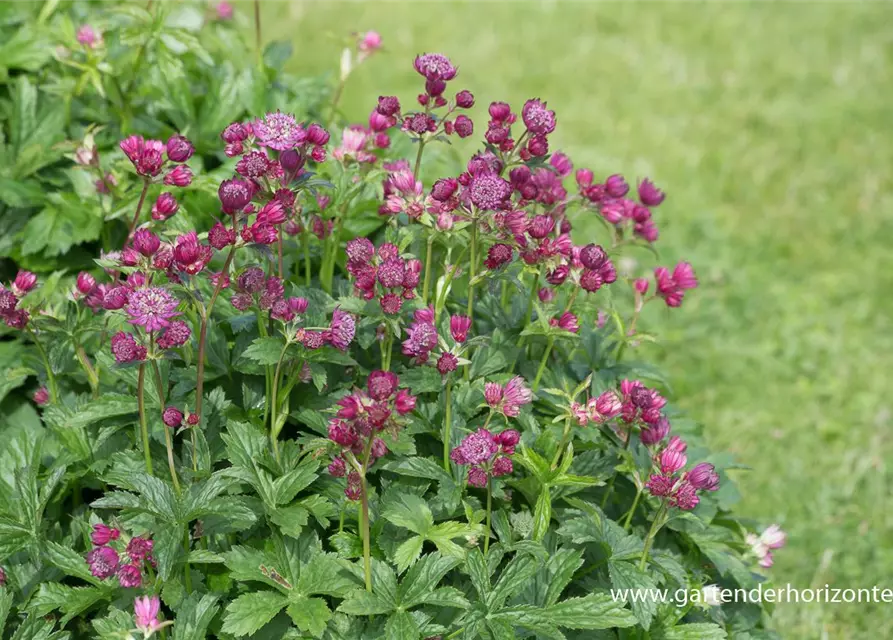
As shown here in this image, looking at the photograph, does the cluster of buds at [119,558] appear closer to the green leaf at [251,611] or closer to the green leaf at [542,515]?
the green leaf at [251,611]

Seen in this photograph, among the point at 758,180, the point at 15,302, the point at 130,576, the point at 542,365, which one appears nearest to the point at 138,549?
the point at 130,576

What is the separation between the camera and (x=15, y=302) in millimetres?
2201

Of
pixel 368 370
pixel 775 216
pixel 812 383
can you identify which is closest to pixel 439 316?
pixel 368 370

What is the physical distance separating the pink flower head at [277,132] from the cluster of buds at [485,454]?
0.68 m

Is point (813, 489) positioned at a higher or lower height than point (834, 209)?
lower

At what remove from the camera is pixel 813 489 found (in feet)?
13.0

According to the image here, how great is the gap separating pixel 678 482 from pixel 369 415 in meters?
0.72

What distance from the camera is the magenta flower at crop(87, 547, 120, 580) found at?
2.01 m

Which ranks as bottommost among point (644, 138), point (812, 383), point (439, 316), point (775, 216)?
point (439, 316)

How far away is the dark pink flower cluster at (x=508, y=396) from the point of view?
7.06 feet

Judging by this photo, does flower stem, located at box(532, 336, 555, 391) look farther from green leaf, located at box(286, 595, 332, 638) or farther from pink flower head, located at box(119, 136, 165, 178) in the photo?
pink flower head, located at box(119, 136, 165, 178)

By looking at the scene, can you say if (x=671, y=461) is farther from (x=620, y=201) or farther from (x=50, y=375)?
(x=50, y=375)

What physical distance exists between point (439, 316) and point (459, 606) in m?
0.65

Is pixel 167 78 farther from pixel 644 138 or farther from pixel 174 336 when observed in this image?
pixel 644 138
